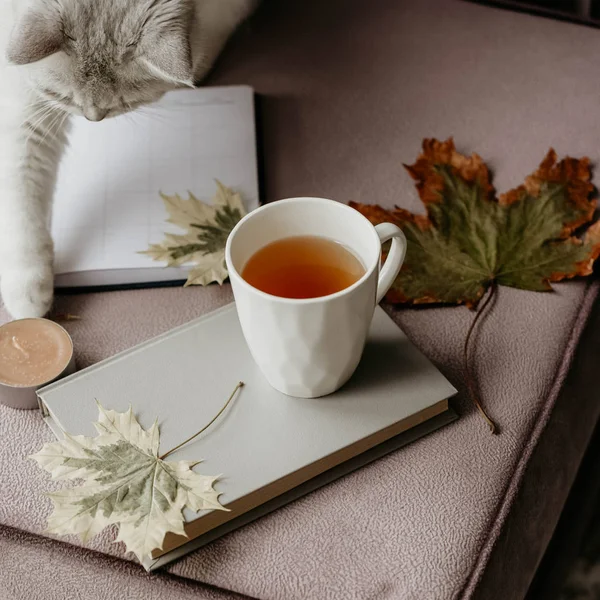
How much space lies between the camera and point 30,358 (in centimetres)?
71

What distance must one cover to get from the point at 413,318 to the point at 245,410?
212 mm

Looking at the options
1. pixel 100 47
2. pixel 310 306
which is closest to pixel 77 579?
pixel 310 306

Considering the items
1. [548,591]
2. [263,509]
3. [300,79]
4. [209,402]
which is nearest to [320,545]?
[263,509]

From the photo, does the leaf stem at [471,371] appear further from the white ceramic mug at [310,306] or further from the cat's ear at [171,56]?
the cat's ear at [171,56]

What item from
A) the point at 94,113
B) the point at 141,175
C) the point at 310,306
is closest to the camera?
the point at 310,306

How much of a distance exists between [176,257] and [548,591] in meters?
0.64

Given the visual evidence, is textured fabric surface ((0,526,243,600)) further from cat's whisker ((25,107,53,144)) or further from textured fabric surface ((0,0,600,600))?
cat's whisker ((25,107,53,144))

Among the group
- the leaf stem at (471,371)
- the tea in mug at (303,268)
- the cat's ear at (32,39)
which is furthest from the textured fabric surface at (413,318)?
the cat's ear at (32,39)

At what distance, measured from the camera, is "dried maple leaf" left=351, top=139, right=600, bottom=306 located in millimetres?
785

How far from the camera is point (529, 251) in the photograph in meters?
0.80

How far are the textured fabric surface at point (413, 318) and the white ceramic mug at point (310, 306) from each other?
10 centimetres

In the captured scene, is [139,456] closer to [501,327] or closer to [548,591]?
[501,327]

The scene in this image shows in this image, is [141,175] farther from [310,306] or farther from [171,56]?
[310,306]

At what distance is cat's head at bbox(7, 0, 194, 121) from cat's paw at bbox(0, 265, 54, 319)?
7.1 inches
